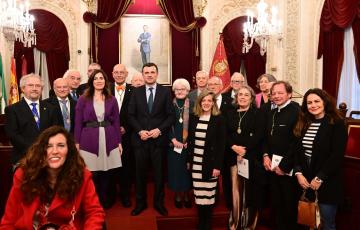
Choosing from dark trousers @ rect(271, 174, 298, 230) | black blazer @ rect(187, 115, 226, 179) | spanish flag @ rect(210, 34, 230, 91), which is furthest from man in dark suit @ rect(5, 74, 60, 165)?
spanish flag @ rect(210, 34, 230, 91)

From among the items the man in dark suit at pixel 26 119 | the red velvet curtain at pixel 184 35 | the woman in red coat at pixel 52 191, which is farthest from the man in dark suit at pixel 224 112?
the red velvet curtain at pixel 184 35

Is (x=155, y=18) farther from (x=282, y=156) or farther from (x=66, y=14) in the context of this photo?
(x=282, y=156)

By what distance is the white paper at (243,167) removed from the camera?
11.6ft

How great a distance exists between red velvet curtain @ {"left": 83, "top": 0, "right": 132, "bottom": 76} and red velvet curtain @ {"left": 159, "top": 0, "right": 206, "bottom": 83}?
3.13 feet

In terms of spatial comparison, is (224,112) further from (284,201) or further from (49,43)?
(49,43)

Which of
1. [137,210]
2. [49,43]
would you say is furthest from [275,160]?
[49,43]

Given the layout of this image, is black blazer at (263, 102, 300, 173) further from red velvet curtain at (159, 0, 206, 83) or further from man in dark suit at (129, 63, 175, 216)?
red velvet curtain at (159, 0, 206, 83)

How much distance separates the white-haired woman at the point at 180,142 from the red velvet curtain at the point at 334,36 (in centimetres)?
326

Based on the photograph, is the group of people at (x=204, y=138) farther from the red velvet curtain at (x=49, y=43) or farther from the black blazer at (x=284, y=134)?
the red velvet curtain at (x=49, y=43)

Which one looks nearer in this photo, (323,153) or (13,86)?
(323,153)

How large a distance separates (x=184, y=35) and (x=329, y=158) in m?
5.60

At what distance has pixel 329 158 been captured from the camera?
293cm

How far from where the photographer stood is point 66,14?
25.8ft

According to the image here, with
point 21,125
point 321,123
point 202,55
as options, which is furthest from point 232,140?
point 202,55
